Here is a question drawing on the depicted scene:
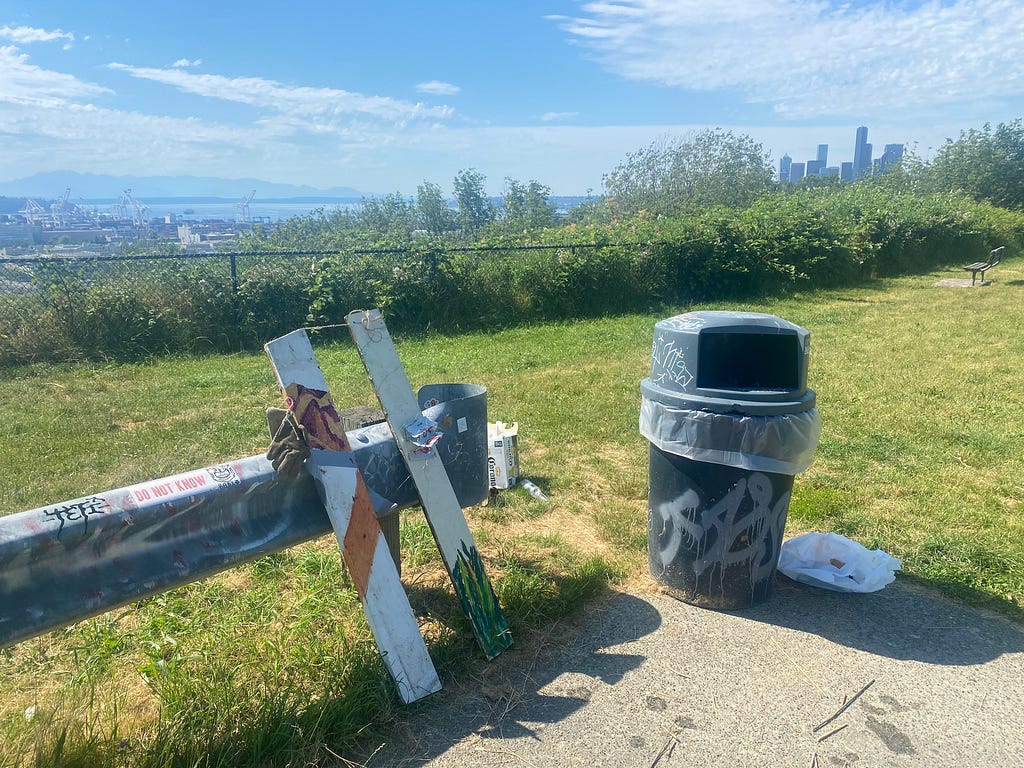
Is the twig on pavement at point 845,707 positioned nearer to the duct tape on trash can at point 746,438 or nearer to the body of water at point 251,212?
the duct tape on trash can at point 746,438

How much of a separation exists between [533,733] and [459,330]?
8451 mm

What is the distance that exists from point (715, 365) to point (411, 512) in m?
2.15

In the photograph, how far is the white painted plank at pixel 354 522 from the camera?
8.19ft

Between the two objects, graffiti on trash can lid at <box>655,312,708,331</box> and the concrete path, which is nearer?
the concrete path

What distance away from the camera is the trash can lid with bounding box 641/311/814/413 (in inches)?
115

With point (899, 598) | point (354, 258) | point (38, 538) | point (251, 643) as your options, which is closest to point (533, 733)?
point (251, 643)

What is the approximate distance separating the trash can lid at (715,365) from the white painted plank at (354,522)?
1.42 meters

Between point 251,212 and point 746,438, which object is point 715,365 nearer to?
point 746,438

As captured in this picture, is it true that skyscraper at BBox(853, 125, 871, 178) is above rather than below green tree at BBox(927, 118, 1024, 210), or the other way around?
above

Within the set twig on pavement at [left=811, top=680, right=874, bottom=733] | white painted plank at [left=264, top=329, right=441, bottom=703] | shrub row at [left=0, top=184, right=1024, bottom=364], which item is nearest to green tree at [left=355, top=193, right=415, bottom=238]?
shrub row at [left=0, top=184, right=1024, bottom=364]

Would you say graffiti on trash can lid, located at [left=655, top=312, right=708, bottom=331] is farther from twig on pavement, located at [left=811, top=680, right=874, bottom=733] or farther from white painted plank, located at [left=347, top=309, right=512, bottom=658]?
twig on pavement, located at [left=811, top=680, right=874, bottom=733]

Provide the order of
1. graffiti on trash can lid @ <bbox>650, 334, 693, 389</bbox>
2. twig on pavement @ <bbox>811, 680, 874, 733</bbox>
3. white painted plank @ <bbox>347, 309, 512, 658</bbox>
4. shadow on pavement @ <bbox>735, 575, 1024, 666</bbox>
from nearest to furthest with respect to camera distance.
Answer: twig on pavement @ <bbox>811, 680, 874, 733</bbox>
white painted plank @ <bbox>347, 309, 512, 658</bbox>
shadow on pavement @ <bbox>735, 575, 1024, 666</bbox>
graffiti on trash can lid @ <bbox>650, 334, 693, 389</bbox>

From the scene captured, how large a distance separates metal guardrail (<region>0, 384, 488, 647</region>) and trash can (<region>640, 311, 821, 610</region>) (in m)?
1.20

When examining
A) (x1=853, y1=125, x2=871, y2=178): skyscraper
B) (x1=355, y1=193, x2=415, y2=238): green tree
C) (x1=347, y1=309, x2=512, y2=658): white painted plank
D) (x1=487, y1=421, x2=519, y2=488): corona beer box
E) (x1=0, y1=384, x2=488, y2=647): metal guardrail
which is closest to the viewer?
(x1=0, y1=384, x2=488, y2=647): metal guardrail
